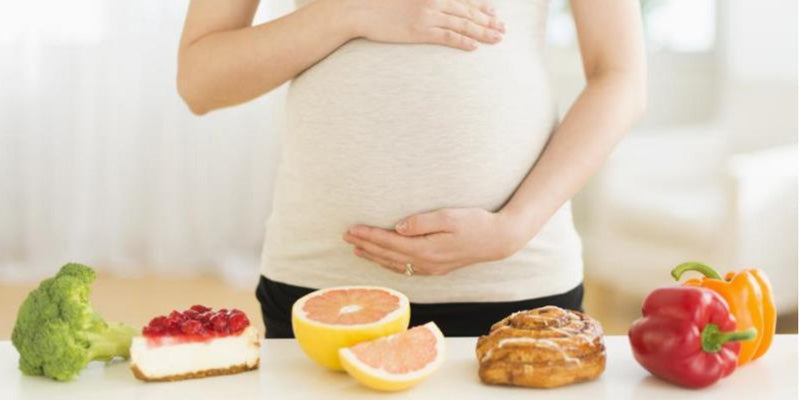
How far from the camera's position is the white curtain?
4469mm

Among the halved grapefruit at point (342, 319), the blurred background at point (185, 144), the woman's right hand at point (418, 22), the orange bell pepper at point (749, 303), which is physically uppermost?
the woman's right hand at point (418, 22)

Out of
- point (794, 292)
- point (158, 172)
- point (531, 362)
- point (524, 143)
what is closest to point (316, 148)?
point (524, 143)

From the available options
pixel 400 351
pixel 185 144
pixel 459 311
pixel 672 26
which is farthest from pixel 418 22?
pixel 672 26

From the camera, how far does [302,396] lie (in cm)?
105

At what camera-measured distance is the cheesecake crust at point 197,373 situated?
Result: 3.59ft

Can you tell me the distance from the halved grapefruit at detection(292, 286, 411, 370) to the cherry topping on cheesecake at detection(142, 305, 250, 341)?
0.06 meters

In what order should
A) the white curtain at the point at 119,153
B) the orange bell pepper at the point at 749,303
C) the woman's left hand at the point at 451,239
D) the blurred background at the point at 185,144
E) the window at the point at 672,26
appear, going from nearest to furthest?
the orange bell pepper at the point at 749,303 → the woman's left hand at the point at 451,239 → the blurred background at the point at 185,144 → the white curtain at the point at 119,153 → the window at the point at 672,26

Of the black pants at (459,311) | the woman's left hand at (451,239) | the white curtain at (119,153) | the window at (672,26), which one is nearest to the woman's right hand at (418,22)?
the woman's left hand at (451,239)

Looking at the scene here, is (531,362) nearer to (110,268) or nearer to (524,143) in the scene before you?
(524,143)

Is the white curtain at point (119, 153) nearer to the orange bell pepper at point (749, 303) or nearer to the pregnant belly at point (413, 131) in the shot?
the pregnant belly at point (413, 131)

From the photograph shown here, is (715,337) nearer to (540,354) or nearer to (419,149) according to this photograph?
(540,354)

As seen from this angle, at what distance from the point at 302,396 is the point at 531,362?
216mm

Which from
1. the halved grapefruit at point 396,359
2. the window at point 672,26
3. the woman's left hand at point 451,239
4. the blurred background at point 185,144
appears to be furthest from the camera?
the window at point 672,26

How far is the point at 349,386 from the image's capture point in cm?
109
